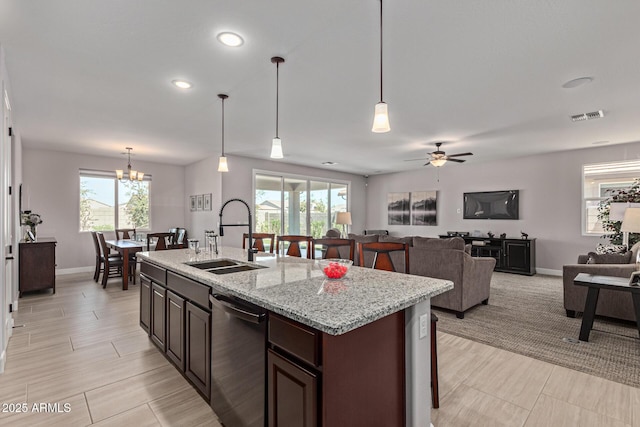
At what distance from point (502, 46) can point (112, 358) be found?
13.9 ft

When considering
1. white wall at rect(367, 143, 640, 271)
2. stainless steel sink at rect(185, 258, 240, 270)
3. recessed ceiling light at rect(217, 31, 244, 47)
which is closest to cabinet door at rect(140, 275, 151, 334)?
stainless steel sink at rect(185, 258, 240, 270)

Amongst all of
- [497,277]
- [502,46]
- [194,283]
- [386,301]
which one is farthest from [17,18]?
[497,277]

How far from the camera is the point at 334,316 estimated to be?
1.18 meters

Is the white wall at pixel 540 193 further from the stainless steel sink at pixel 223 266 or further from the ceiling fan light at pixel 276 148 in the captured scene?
the stainless steel sink at pixel 223 266

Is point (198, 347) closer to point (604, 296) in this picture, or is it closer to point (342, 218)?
point (604, 296)

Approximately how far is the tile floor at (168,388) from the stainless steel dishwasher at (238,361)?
340 millimetres

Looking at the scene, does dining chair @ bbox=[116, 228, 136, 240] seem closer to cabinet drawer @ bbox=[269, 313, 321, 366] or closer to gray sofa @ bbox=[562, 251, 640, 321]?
cabinet drawer @ bbox=[269, 313, 321, 366]

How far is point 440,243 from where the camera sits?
3.95 m

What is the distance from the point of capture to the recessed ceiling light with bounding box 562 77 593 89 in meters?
2.94

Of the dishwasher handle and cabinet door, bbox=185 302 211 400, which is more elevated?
the dishwasher handle

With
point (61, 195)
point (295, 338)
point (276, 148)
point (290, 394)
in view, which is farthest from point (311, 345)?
point (61, 195)

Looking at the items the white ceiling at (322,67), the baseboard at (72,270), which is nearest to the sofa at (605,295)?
the white ceiling at (322,67)

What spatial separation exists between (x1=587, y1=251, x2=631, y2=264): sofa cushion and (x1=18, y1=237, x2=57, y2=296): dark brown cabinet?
7914 millimetres

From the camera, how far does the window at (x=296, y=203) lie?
24.0 feet
